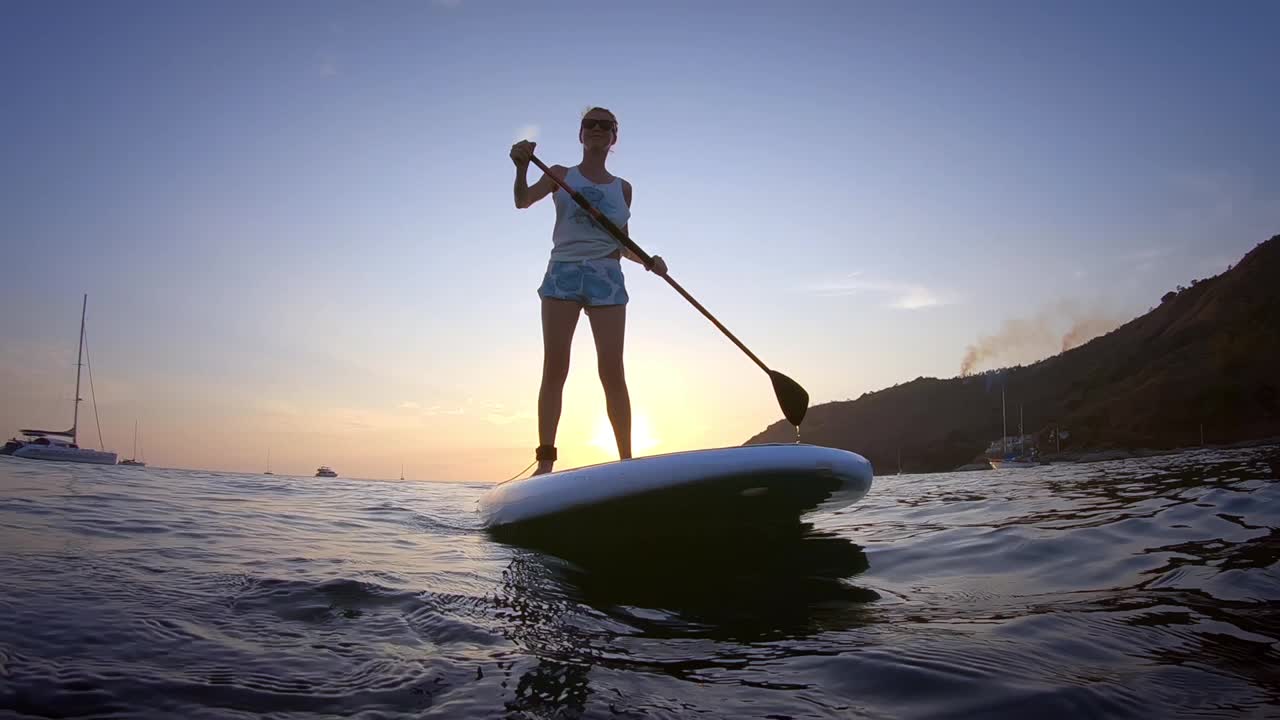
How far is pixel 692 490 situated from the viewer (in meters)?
3.14

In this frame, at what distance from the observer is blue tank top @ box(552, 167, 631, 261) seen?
4.61 metres

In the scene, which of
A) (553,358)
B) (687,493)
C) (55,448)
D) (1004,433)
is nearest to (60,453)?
(55,448)

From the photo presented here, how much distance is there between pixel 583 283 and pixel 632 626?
9.22ft

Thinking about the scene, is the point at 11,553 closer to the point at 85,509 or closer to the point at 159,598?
the point at 159,598

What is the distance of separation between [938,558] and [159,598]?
132 inches

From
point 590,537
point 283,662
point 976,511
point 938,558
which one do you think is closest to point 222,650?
point 283,662

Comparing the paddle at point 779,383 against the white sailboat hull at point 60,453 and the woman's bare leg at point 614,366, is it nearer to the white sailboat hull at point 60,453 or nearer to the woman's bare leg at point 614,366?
the woman's bare leg at point 614,366

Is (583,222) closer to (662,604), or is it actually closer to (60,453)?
(662,604)

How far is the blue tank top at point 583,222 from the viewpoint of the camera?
15.1 ft

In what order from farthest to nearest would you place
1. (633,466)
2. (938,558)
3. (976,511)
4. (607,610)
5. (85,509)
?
(976,511)
(85,509)
(938,558)
(633,466)
(607,610)

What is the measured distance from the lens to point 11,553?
254 centimetres

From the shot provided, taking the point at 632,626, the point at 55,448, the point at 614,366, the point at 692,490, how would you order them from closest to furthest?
the point at 632,626 → the point at 692,490 → the point at 614,366 → the point at 55,448

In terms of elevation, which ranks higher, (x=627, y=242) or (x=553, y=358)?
(x=627, y=242)

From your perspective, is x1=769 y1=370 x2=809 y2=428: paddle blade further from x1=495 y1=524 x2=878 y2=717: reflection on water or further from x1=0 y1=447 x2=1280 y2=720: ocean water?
x1=495 y1=524 x2=878 y2=717: reflection on water
